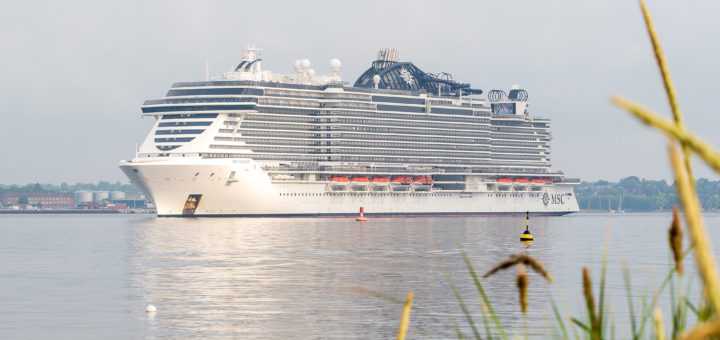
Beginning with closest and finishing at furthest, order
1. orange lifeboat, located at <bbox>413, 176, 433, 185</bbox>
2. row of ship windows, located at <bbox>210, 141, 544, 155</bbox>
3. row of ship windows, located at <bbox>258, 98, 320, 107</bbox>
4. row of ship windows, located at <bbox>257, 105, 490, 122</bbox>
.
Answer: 1. row of ship windows, located at <bbox>210, 141, 544, 155</bbox>
2. row of ship windows, located at <bbox>258, 98, 320, 107</bbox>
3. row of ship windows, located at <bbox>257, 105, 490, 122</bbox>
4. orange lifeboat, located at <bbox>413, 176, 433, 185</bbox>

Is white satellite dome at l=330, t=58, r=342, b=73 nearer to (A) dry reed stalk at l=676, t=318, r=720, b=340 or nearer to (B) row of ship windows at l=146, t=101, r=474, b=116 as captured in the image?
(B) row of ship windows at l=146, t=101, r=474, b=116

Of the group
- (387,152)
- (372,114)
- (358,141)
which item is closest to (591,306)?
(358,141)

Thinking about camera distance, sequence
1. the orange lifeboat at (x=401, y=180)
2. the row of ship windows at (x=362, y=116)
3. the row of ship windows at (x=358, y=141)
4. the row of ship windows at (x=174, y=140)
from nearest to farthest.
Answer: the row of ship windows at (x=174, y=140) < the row of ship windows at (x=358, y=141) < the row of ship windows at (x=362, y=116) < the orange lifeboat at (x=401, y=180)

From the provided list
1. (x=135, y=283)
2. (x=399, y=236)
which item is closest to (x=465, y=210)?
(x=399, y=236)

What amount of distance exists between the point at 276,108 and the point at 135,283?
79.9 m

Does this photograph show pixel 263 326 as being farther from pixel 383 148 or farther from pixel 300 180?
pixel 383 148

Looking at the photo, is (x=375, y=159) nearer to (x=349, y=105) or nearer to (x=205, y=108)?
(x=349, y=105)

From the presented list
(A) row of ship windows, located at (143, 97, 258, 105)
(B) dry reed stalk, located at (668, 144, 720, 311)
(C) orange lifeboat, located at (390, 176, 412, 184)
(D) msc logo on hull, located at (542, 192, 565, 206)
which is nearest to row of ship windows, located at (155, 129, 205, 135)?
(A) row of ship windows, located at (143, 97, 258, 105)

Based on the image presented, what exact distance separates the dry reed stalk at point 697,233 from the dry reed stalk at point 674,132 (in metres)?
0.05

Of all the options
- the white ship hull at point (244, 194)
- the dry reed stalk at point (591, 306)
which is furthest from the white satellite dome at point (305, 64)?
the dry reed stalk at point (591, 306)

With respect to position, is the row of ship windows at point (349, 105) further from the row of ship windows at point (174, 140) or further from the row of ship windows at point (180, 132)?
the row of ship windows at point (174, 140)

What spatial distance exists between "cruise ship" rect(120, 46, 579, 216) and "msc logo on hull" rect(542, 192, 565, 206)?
0.60ft

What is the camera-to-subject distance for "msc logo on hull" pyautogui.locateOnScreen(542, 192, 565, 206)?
137500 mm

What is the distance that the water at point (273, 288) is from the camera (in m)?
22.1
